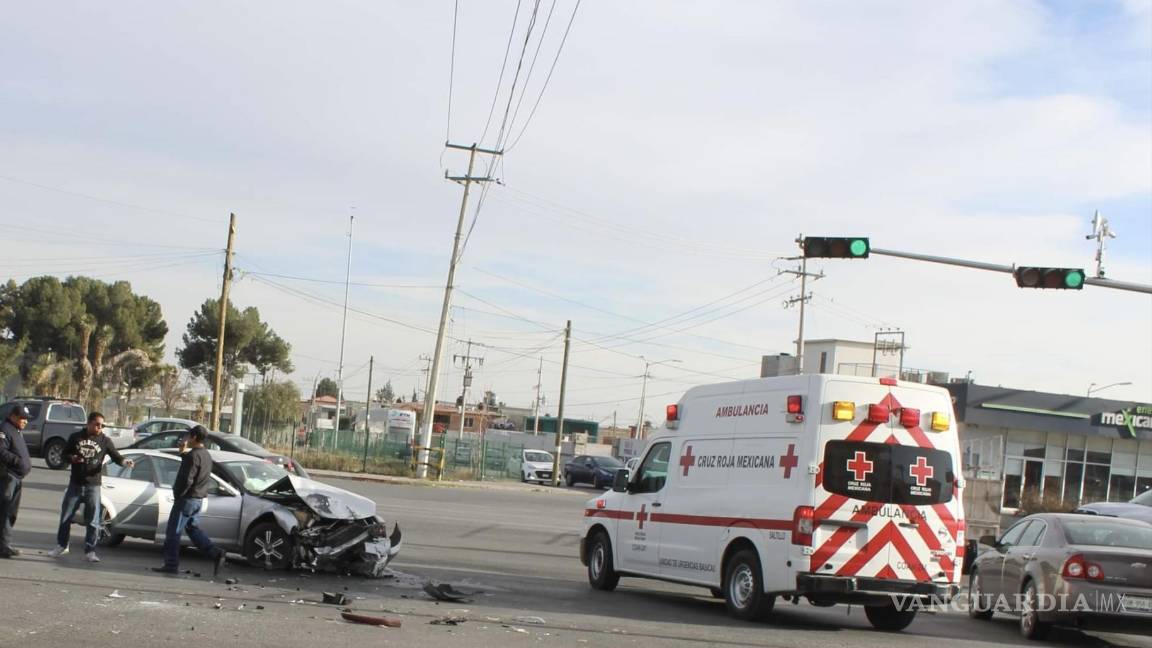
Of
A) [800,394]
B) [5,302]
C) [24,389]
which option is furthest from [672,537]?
[5,302]

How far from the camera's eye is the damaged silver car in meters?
14.1

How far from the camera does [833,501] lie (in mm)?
11719

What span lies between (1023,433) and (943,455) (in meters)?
45.1

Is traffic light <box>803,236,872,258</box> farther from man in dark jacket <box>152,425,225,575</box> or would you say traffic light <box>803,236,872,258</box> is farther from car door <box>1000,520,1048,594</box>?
man in dark jacket <box>152,425,225,575</box>

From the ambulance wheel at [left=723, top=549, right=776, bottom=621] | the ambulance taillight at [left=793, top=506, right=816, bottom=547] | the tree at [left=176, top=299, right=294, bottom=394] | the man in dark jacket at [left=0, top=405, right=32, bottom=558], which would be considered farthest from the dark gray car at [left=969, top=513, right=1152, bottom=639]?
the tree at [left=176, top=299, right=294, bottom=394]

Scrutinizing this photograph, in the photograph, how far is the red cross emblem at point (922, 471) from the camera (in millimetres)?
12133

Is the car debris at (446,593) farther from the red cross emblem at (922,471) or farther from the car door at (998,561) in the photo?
the car door at (998,561)

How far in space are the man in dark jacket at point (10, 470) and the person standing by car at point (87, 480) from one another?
0.49 m

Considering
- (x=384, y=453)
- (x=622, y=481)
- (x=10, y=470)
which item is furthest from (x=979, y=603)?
(x=384, y=453)

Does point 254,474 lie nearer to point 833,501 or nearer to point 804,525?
point 804,525

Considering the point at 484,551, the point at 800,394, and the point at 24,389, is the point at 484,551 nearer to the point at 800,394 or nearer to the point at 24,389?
the point at 800,394

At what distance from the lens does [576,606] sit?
12.9m

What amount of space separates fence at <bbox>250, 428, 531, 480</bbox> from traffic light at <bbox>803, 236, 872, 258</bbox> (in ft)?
93.6

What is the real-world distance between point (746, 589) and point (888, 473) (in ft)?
6.27
